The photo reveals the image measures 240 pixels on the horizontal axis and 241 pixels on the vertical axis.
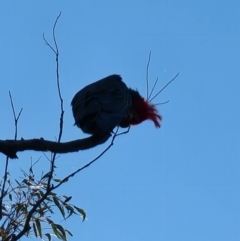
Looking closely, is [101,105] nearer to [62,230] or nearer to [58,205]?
[58,205]

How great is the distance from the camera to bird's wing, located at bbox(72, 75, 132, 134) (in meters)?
3.27

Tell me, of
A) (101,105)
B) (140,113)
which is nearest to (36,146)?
(101,105)

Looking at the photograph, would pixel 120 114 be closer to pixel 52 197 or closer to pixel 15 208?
pixel 52 197

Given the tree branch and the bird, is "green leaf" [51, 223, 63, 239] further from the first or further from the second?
the tree branch

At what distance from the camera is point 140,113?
3.99 m

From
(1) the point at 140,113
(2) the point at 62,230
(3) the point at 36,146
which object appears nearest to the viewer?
(3) the point at 36,146

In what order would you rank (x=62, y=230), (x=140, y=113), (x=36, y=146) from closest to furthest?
(x=36, y=146) < (x=62, y=230) < (x=140, y=113)

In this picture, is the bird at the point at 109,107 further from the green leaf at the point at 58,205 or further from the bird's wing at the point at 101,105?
the green leaf at the point at 58,205

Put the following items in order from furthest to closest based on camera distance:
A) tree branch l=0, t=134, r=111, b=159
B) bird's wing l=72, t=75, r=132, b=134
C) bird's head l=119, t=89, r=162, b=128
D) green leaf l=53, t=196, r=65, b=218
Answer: bird's head l=119, t=89, r=162, b=128, green leaf l=53, t=196, r=65, b=218, bird's wing l=72, t=75, r=132, b=134, tree branch l=0, t=134, r=111, b=159

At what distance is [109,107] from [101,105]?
0.05 meters

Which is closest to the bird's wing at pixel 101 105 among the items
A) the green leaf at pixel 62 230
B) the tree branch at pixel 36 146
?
the tree branch at pixel 36 146

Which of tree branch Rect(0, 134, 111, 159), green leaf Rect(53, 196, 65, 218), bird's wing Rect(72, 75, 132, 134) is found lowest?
tree branch Rect(0, 134, 111, 159)

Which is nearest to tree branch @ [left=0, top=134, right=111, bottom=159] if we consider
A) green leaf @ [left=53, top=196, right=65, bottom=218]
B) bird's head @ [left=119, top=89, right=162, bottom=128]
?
green leaf @ [left=53, top=196, right=65, bottom=218]

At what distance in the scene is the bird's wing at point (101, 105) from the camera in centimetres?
327
